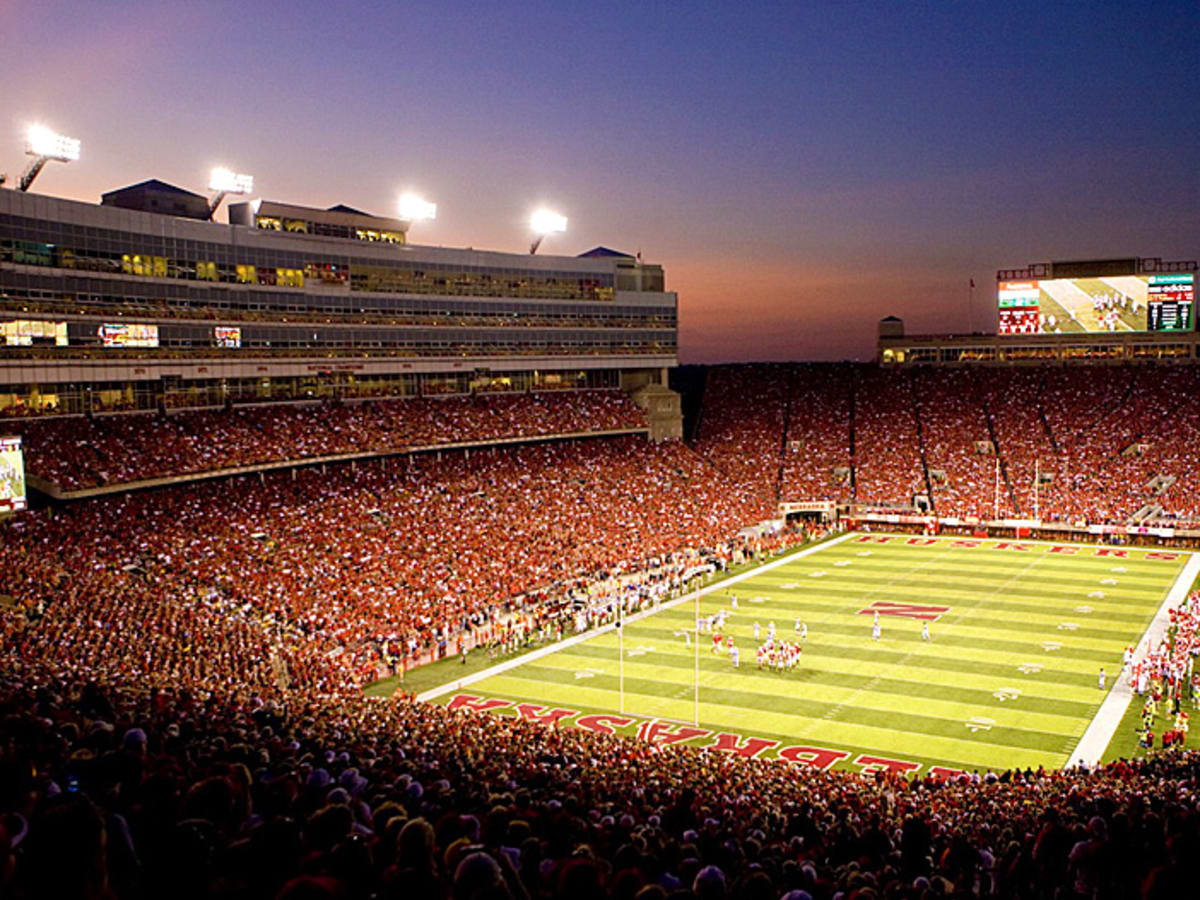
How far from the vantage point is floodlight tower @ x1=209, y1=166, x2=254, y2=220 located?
50156 millimetres

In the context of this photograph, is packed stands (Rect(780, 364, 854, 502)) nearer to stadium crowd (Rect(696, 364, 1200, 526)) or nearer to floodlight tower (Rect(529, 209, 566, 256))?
stadium crowd (Rect(696, 364, 1200, 526))

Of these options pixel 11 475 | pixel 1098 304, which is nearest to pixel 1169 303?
pixel 1098 304

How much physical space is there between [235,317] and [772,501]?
33779 millimetres

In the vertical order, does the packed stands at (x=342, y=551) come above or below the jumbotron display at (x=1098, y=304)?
below

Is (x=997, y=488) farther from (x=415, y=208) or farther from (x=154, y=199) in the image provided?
(x=154, y=199)

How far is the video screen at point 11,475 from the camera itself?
30922mm

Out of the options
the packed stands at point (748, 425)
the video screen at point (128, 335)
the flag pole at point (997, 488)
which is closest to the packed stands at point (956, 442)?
the flag pole at point (997, 488)

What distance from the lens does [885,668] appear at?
3253 cm

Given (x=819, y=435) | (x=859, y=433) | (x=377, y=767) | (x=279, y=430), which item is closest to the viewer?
(x=377, y=767)

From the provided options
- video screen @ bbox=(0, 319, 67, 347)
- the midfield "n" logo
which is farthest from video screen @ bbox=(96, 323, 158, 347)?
the midfield "n" logo

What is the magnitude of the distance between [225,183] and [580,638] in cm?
3037

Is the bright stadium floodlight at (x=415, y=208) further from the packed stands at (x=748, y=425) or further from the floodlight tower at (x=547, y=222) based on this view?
the packed stands at (x=748, y=425)

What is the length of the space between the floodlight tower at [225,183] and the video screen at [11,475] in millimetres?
22603

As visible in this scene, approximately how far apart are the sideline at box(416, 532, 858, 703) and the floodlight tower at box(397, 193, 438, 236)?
2930 cm
